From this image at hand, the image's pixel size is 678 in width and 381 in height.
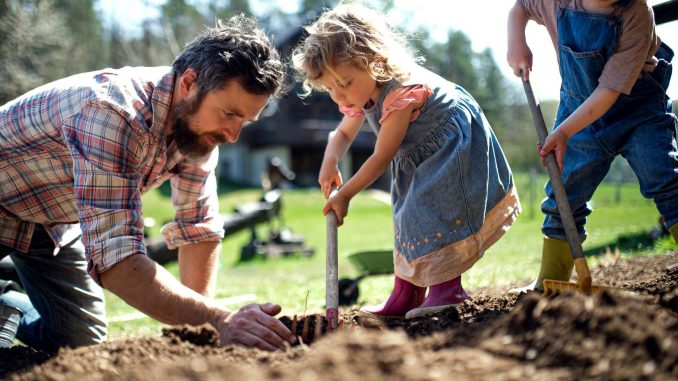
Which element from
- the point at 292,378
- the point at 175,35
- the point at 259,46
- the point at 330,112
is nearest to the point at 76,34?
the point at 175,35

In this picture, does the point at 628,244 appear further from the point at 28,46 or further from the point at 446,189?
the point at 28,46

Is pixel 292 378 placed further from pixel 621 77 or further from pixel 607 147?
pixel 607 147

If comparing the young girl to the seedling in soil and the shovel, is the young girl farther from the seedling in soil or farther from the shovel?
the seedling in soil

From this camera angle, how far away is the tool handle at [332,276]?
2.74m

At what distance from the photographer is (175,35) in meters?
27.9

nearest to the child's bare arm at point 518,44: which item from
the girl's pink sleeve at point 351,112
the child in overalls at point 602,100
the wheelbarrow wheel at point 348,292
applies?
the child in overalls at point 602,100

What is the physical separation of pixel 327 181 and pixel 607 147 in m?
1.48

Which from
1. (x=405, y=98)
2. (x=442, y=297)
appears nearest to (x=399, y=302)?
(x=442, y=297)

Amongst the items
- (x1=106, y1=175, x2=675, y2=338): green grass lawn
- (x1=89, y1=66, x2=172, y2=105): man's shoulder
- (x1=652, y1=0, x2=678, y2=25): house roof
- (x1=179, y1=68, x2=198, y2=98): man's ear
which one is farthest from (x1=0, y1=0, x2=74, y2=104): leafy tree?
(x1=652, y1=0, x2=678, y2=25): house roof

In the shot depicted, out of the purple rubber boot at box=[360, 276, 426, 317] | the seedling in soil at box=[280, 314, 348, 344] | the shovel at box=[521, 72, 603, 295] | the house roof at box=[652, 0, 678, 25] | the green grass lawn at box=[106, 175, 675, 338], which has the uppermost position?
the house roof at box=[652, 0, 678, 25]

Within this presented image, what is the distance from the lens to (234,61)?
3127mm

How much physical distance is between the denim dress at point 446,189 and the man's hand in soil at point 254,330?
3.12 feet

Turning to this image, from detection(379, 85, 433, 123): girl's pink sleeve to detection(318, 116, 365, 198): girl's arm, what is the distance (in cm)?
48

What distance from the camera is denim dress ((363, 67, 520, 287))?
3.06m
